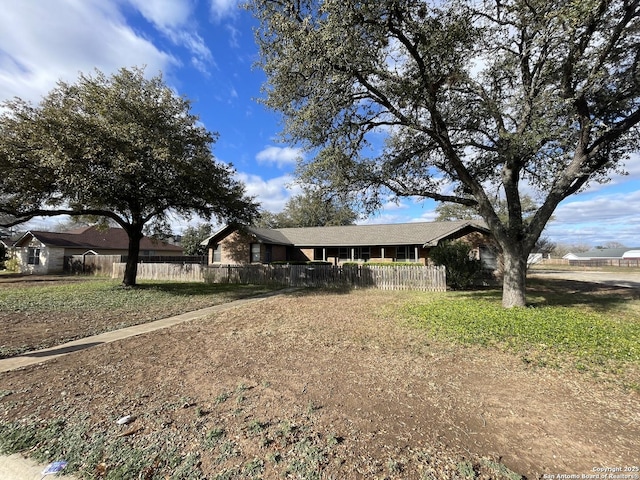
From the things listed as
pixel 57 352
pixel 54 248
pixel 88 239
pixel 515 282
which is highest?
pixel 88 239

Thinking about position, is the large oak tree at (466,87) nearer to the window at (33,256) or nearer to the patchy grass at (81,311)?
the patchy grass at (81,311)

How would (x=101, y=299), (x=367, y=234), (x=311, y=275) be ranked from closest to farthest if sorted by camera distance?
(x=101, y=299), (x=311, y=275), (x=367, y=234)

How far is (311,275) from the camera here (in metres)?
19.1

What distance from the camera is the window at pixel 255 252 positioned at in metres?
26.4

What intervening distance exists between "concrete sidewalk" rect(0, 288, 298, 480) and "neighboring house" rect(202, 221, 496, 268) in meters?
13.1

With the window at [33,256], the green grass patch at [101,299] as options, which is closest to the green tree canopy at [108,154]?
the green grass patch at [101,299]

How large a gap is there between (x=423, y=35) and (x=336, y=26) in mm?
2633

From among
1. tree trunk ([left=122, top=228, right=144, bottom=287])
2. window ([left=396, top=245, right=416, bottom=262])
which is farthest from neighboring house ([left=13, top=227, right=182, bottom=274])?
window ([left=396, top=245, right=416, bottom=262])

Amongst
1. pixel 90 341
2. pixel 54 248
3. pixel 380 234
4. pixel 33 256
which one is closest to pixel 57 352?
pixel 90 341

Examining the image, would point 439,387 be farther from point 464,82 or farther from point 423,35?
point 464,82

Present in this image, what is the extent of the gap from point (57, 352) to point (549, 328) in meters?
11.1

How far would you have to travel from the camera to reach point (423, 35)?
8148 millimetres

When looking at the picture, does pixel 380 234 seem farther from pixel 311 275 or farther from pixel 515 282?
pixel 515 282

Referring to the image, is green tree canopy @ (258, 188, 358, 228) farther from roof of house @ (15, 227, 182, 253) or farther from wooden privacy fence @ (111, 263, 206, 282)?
wooden privacy fence @ (111, 263, 206, 282)
